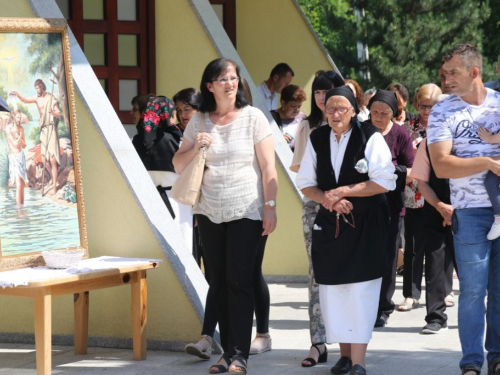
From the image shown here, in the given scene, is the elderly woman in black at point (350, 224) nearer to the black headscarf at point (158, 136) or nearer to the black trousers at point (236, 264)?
the black trousers at point (236, 264)

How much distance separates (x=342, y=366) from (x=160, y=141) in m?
3.18

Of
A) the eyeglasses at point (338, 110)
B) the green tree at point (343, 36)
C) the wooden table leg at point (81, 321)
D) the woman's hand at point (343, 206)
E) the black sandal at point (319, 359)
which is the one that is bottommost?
the black sandal at point (319, 359)

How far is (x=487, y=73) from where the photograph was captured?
84.0ft

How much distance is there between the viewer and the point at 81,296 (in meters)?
7.16

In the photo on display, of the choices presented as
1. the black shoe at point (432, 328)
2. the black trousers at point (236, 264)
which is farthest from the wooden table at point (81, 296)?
the black shoe at point (432, 328)

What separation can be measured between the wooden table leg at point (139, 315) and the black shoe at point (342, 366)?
129 centimetres

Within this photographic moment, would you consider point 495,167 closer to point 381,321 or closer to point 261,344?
point 261,344

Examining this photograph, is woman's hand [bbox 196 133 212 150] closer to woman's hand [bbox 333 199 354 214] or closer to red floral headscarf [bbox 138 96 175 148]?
woman's hand [bbox 333 199 354 214]

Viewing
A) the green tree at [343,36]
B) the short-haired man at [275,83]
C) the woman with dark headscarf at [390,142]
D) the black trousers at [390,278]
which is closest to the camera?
the woman with dark headscarf at [390,142]

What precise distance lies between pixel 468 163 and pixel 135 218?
238 cm

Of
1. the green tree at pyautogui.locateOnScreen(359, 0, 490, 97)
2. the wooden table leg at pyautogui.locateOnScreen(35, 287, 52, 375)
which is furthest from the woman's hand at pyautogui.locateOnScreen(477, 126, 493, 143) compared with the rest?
the green tree at pyautogui.locateOnScreen(359, 0, 490, 97)

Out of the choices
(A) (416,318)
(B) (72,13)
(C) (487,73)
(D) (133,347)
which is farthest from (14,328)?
(C) (487,73)

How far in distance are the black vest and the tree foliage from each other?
65.2 ft

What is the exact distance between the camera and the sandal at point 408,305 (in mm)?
8859
